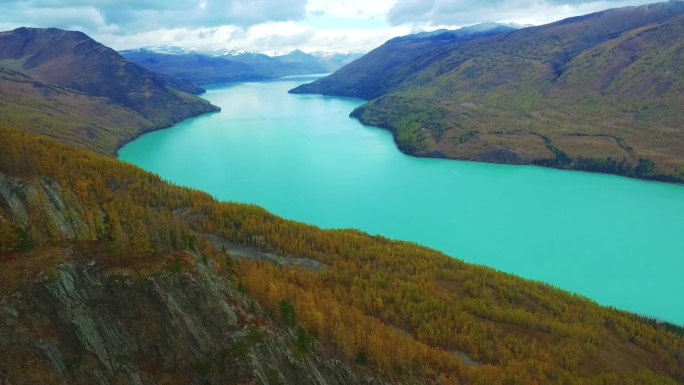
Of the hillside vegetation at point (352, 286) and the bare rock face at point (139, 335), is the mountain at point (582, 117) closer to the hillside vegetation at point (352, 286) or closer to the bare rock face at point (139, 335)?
the hillside vegetation at point (352, 286)

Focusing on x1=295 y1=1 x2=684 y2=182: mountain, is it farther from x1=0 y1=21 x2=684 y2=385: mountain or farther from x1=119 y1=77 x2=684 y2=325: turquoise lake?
x1=0 y1=21 x2=684 y2=385: mountain

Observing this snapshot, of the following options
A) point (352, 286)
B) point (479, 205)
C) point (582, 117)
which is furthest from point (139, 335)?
point (582, 117)

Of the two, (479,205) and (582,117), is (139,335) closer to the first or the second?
(479,205)

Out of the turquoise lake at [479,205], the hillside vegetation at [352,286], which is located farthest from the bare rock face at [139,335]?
the turquoise lake at [479,205]

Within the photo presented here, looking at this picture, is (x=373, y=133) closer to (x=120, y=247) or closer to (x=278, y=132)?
(x=278, y=132)

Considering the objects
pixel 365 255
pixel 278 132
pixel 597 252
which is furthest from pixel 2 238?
pixel 278 132

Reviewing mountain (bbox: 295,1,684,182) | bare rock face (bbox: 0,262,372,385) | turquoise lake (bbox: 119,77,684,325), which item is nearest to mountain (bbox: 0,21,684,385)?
bare rock face (bbox: 0,262,372,385)
